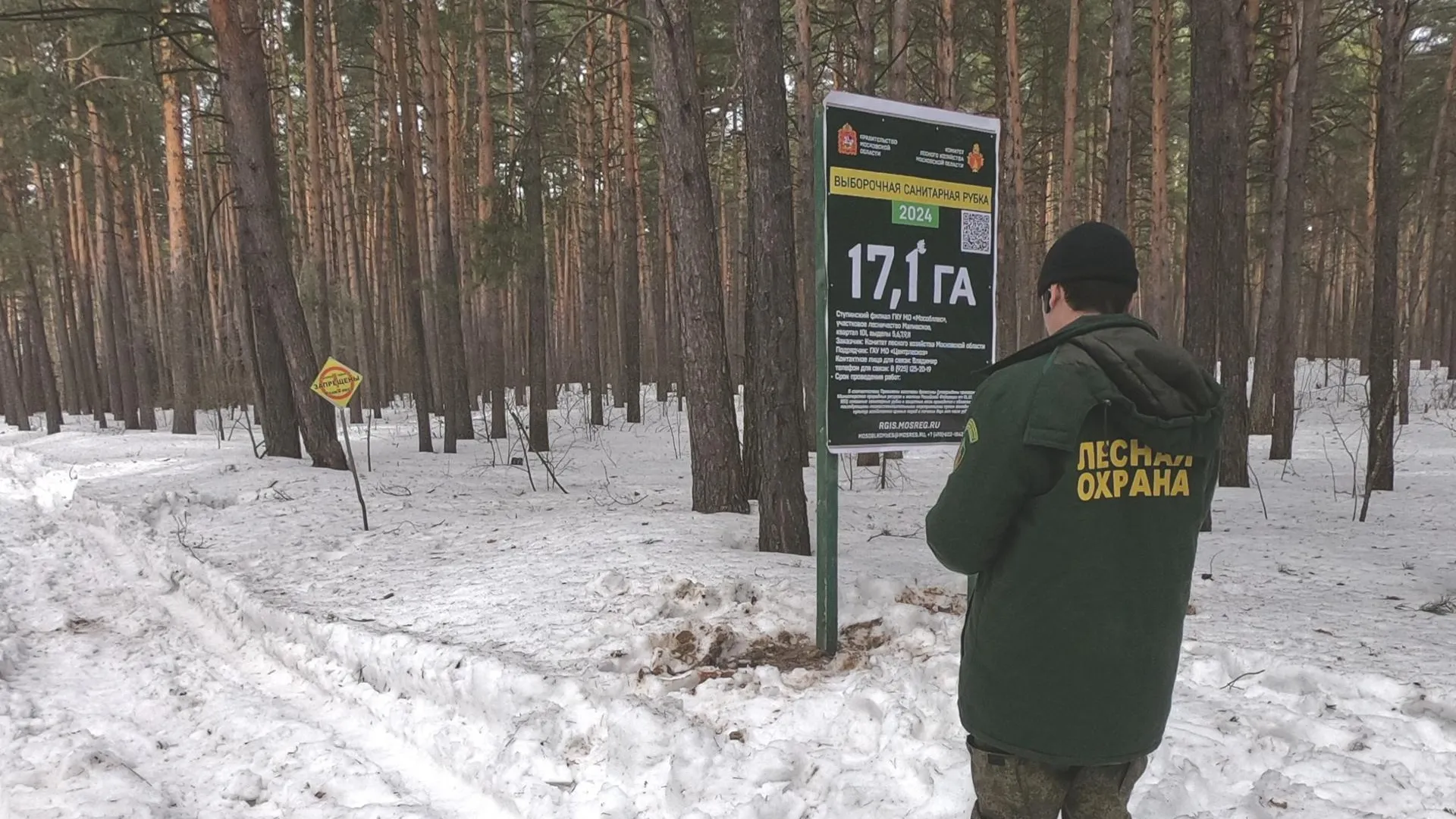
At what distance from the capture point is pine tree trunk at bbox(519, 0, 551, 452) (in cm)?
1218

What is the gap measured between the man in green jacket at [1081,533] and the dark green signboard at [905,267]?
75.5 inches

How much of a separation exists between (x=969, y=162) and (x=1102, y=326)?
8.46 feet

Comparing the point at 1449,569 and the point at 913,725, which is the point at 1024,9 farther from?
the point at 913,725

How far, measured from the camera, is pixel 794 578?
4.97 m

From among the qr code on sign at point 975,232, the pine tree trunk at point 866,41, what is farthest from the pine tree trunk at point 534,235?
the qr code on sign at point 975,232

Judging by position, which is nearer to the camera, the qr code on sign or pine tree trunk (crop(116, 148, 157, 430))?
the qr code on sign

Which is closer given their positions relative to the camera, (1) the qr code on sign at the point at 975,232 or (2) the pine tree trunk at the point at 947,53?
(1) the qr code on sign at the point at 975,232

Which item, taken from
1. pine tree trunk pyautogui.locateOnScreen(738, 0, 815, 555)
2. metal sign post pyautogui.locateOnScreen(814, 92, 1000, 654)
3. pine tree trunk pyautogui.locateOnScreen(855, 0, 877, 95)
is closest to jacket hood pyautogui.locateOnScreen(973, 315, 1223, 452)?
metal sign post pyautogui.locateOnScreen(814, 92, 1000, 654)

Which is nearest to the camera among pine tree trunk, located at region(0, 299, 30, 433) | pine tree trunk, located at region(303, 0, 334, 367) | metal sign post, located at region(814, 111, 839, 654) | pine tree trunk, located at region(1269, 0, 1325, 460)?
metal sign post, located at region(814, 111, 839, 654)

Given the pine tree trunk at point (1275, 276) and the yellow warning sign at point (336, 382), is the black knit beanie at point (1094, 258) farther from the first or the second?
the pine tree trunk at point (1275, 276)

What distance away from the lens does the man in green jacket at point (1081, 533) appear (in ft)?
5.22

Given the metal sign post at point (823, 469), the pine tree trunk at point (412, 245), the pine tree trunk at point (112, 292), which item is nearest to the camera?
the metal sign post at point (823, 469)

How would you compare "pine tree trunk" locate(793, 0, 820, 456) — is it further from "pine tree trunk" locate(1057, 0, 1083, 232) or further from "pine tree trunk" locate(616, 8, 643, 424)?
"pine tree trunk" locate(1057, 0, 1083, 232)

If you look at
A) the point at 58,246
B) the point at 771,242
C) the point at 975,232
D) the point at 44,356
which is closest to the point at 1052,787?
the point at 975,232
